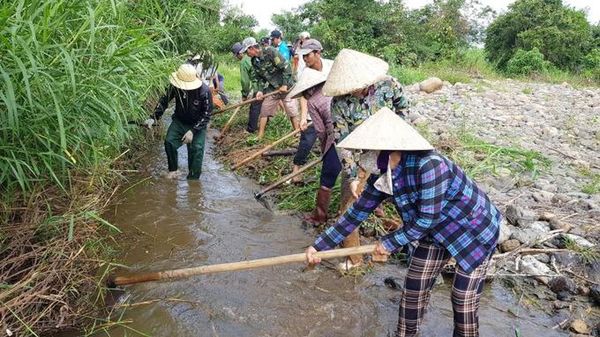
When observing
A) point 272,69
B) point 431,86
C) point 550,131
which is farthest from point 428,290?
point 431,86

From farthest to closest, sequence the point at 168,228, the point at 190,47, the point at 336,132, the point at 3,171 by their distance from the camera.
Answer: the point at 190,47
the point at 168,228
the point at 336,132
the point at 3,171

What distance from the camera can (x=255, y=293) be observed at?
3436 millimetres

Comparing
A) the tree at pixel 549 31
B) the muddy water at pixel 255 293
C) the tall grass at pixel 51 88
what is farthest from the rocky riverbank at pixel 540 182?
the tree at pixel 549 31

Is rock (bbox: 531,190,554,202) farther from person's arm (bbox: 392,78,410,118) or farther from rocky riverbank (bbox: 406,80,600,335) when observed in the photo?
person's arm (bbox: 392,78,410,118)

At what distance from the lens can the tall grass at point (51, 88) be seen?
1.92m

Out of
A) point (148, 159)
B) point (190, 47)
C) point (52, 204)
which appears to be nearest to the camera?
point (52, 204)

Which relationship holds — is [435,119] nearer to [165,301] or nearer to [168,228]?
[168,228]

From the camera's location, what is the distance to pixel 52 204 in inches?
→ 98.8

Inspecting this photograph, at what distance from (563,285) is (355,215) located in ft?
5.79

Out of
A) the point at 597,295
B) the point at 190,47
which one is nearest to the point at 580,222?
the point at 597,295

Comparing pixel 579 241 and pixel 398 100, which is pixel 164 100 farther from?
pixel 579 241

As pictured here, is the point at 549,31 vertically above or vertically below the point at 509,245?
above

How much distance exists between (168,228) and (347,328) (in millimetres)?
2262

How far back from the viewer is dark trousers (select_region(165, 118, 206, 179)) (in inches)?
218
